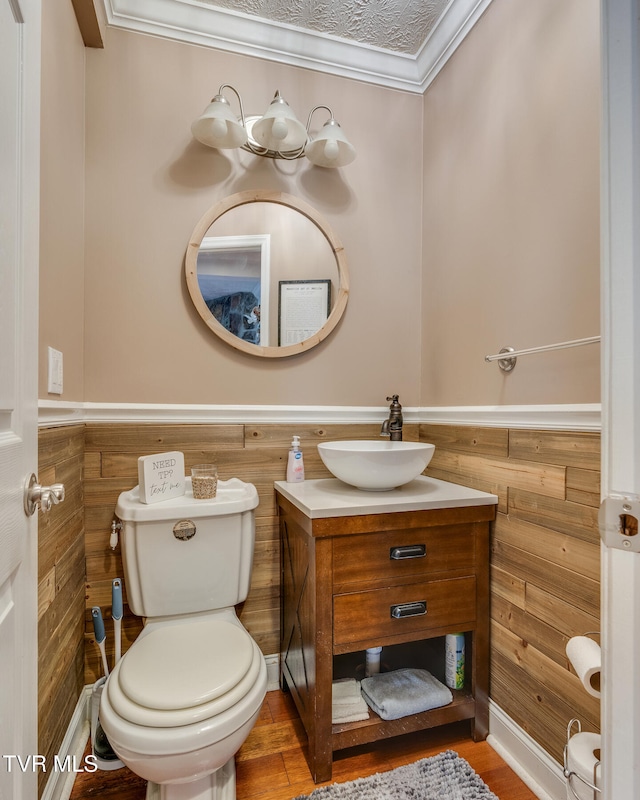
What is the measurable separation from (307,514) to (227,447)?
56 cm

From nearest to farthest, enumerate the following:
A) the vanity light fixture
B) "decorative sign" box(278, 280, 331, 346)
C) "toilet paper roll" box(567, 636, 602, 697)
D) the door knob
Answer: the door knob, "toilet paper roll" box(567, 636, 602, 697), the vanity light fixture, "decorative sign" box(278, 280, 331, 346)

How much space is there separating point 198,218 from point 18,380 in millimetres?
1215

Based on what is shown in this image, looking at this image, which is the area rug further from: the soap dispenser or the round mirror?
the round mirror

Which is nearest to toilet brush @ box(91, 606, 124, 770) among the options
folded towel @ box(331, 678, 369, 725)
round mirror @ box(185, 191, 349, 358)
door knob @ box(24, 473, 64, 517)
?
folded towel @ box(331, 678, 369, 725)

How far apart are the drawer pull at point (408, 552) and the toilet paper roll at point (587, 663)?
1.66 ft

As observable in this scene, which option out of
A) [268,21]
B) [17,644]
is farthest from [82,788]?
[268,21]

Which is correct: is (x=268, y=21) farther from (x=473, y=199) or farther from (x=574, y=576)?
(x=574, y=576)

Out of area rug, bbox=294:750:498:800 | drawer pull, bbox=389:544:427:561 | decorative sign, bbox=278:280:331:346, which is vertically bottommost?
area rug, bbox=294:750:498:800

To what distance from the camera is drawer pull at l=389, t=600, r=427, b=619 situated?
1.33 m

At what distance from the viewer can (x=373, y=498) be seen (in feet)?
4.53

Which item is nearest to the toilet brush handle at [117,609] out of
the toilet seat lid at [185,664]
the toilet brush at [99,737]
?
the toilet brush at [99,737]

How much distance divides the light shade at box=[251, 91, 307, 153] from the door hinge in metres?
1.58

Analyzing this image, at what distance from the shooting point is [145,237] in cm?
164

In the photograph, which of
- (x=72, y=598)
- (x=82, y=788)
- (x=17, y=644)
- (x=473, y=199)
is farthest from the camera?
(x=473, y=199)
